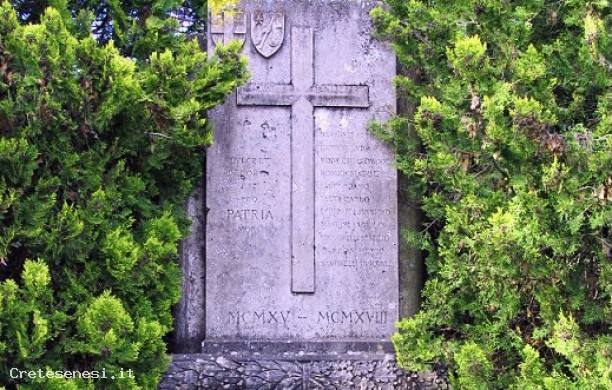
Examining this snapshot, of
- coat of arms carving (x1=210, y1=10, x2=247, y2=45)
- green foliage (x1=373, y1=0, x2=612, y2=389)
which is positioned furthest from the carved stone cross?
green foliage (x1=373, y1=0, x2=612, y2=389)

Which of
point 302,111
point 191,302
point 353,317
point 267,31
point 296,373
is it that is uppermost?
point 267,31

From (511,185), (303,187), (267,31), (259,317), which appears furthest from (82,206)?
(511,185)

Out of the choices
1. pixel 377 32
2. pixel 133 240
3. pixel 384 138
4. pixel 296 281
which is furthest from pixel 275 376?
pixel 377 32

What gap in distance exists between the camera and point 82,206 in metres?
6.41

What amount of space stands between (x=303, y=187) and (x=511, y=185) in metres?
1.45

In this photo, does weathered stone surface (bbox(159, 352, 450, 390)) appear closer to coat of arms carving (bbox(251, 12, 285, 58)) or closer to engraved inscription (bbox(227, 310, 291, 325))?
engraved inscription (bbox(227, 310, 291, 325))

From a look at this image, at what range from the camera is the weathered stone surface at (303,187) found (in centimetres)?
709

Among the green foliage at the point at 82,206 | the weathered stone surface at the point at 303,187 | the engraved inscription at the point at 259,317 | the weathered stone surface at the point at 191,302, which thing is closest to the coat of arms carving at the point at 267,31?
the weathered stone surface at the point at 303,187

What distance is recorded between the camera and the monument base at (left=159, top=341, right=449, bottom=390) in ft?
22.1

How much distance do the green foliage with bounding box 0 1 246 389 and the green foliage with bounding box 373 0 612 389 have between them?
1548 millimetres

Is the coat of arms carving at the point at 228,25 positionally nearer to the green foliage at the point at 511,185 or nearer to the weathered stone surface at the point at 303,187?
the weathered stone surface at the point at 303,187

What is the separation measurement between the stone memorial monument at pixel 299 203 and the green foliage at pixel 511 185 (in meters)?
0.23

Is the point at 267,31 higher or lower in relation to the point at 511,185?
higher

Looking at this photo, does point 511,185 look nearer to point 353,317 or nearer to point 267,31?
point 353,317
